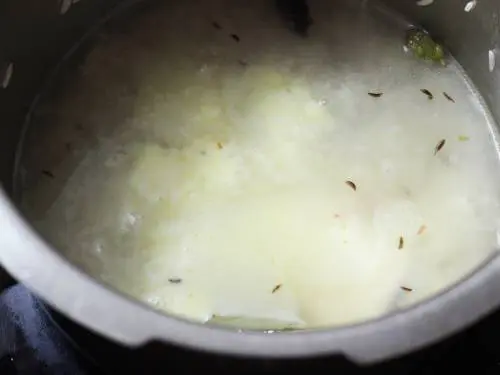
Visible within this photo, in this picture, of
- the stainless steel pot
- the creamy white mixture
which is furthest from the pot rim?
the creamy white mixture

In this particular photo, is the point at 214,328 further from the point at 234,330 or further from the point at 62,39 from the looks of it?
the point at 62,39

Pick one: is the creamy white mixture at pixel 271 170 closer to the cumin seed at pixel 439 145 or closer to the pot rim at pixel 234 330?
the cumin seed at pixel 439 145

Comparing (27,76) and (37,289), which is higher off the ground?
(37,289)

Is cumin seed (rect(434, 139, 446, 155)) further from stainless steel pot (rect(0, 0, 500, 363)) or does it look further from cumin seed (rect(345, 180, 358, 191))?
stainless steel pot (rect(0, 0, 500, 363))

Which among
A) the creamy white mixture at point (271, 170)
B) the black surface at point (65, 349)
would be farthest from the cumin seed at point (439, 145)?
the black surface at point (65, 349)

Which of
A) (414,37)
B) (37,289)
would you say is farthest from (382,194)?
(37,289)

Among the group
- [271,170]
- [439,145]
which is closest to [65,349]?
[271,170]

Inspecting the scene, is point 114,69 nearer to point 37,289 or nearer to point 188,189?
point 188,189
